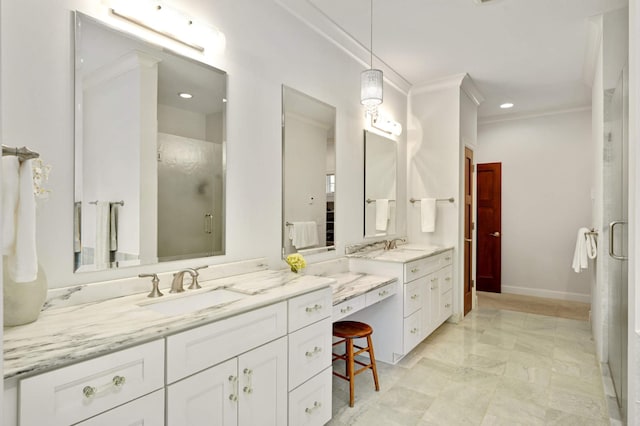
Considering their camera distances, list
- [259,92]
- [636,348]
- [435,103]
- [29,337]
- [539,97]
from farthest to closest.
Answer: [539,97] < [435,103] < [259,92] < [636,348] < [29,337]

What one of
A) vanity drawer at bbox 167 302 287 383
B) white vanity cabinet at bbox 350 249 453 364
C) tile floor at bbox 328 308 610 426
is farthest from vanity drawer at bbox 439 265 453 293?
vanity drawer at bbox 167 302 287 383

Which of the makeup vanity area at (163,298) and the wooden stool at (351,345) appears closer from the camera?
the makeup vanity area at (163,298)

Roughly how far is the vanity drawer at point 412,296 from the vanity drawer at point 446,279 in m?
0.59

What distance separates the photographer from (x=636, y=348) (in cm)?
141

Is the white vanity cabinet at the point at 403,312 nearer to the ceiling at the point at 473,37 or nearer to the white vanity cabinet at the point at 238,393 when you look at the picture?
the white vanity cabinet at the point at 238,393

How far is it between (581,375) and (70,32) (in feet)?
12.7

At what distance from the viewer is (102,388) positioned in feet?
3.63

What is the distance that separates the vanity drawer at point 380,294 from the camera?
264cm

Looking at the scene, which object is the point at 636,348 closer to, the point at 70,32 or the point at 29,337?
the point at 29,337

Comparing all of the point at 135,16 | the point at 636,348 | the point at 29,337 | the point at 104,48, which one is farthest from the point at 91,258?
the point at 636,348

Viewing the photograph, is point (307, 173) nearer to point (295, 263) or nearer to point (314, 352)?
point (295, 263)

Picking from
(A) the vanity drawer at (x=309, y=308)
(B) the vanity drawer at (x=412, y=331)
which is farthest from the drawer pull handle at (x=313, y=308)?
(B) the vanity drawer at (x=412, y=331)

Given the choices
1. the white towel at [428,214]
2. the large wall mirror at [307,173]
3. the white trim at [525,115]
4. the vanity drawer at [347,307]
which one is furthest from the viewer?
the white trim at [525,115]

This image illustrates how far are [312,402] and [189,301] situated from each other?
32.9 inches
